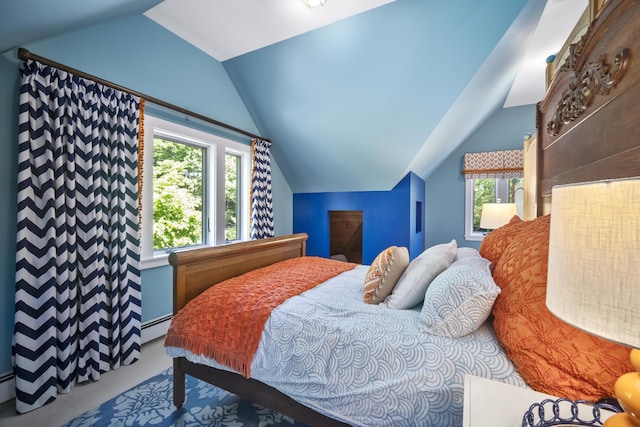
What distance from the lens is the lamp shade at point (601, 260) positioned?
392 millimetres

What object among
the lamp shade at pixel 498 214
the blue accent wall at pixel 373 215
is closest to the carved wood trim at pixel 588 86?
the lamp shade at pixel 498 214

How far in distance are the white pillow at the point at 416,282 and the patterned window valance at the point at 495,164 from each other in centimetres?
337

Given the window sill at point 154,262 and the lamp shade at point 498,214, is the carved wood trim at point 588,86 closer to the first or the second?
the lamp shade at point 498,214

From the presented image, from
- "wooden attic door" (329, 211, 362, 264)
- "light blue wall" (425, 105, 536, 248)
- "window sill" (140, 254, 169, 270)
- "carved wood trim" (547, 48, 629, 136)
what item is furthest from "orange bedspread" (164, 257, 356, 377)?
"light blue wall" (425, 105, 536, 248)

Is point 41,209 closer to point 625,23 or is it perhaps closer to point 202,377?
point 202,377

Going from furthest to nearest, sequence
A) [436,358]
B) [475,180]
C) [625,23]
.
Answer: [475,180], [436,358], [625,23]

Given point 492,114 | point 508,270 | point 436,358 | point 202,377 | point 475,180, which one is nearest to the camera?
point 436,358

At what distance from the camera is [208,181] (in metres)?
3.22

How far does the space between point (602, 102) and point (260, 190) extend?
328cm

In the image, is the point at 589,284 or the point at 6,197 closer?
the point at 589,284

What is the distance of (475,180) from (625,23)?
394cm

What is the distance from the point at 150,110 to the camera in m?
2.49

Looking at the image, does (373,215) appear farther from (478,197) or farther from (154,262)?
(154,262)

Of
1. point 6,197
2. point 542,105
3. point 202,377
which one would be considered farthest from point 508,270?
point 6,197
